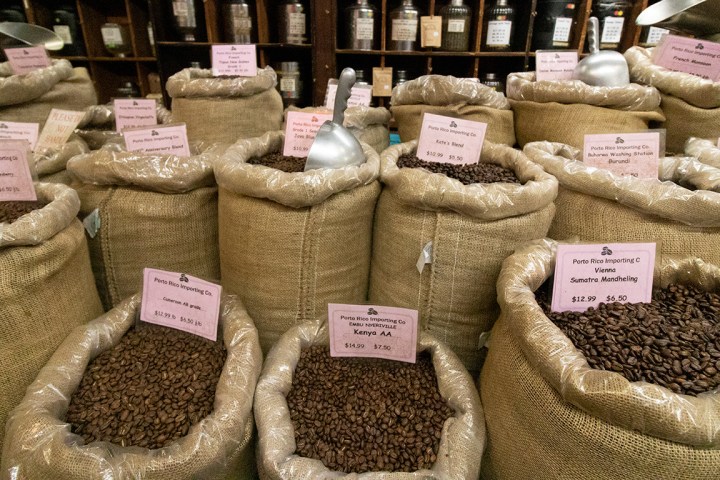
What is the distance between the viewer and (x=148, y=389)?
2.99 ft

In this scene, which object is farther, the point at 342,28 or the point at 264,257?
the point at 342,28

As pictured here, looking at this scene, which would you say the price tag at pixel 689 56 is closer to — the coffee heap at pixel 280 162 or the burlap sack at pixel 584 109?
the burlap sack at pixel 584 109

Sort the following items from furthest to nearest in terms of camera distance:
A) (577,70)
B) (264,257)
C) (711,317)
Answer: (577,70) → (264,257) → (711,317)

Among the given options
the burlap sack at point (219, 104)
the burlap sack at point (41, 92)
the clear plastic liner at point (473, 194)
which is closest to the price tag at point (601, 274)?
the clear plastic liner at point (473, 194)

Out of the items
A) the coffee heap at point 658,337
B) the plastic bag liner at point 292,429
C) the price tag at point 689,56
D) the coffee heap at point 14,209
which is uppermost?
the price tag at point 689,56

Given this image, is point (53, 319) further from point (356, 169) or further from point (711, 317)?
point (711, 317)

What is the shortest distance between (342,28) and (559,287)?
2.71 meters

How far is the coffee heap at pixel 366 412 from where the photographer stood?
82 centimetres

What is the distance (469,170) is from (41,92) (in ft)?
5.38

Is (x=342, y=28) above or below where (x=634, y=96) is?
above

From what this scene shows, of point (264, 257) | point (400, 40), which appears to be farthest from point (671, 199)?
point (400, 40)

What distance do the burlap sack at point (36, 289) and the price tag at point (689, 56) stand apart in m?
1.88

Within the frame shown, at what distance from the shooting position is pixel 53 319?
0.99 m

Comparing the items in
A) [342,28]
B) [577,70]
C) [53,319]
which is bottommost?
[53,319]
